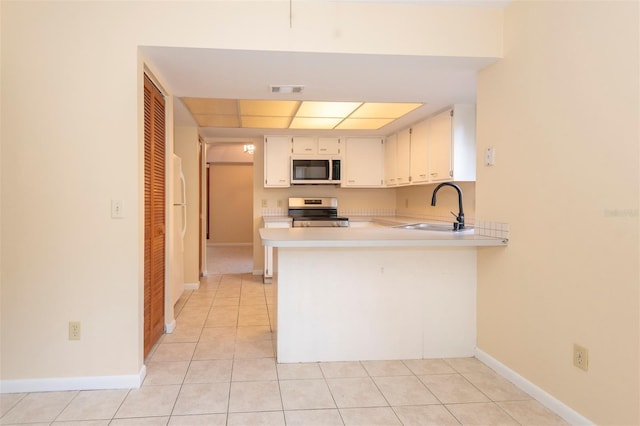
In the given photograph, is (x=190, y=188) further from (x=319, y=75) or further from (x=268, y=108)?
(x=319, y=75)

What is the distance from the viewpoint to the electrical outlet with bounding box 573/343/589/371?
188cm

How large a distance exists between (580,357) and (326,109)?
9.48 ft

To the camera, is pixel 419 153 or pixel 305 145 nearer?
pixel 419 153

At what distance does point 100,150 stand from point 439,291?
2.30 metres

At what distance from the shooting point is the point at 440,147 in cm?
391

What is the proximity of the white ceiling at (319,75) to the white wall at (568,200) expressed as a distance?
17.3 inches

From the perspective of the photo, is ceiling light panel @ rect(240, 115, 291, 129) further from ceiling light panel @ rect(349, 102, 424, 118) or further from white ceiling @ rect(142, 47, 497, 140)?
white ceiling @ rect(142, 47, 497, 140)

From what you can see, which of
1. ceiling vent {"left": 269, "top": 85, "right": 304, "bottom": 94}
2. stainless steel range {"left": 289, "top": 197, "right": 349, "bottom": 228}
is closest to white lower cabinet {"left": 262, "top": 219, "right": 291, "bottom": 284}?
stainless steel range {"left": 289, "top": 197, "right": 349, "bottom": 228}

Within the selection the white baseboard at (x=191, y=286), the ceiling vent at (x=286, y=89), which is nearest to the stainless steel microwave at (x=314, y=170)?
the white baseboard at (x=191, y=286)

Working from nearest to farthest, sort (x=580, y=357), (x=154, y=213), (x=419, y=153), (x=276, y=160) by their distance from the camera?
1. (x=580, y=357)
2. (x=154, y=213)
3. (x=419, y=153)
4. (x=276, y=160)

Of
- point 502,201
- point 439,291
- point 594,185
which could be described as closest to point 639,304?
point 594,185

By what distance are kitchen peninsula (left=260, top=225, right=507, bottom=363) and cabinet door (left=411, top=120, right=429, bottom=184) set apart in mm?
1650

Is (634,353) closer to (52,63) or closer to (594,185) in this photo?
(594,185)

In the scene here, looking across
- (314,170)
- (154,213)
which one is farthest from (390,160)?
(154,213)
